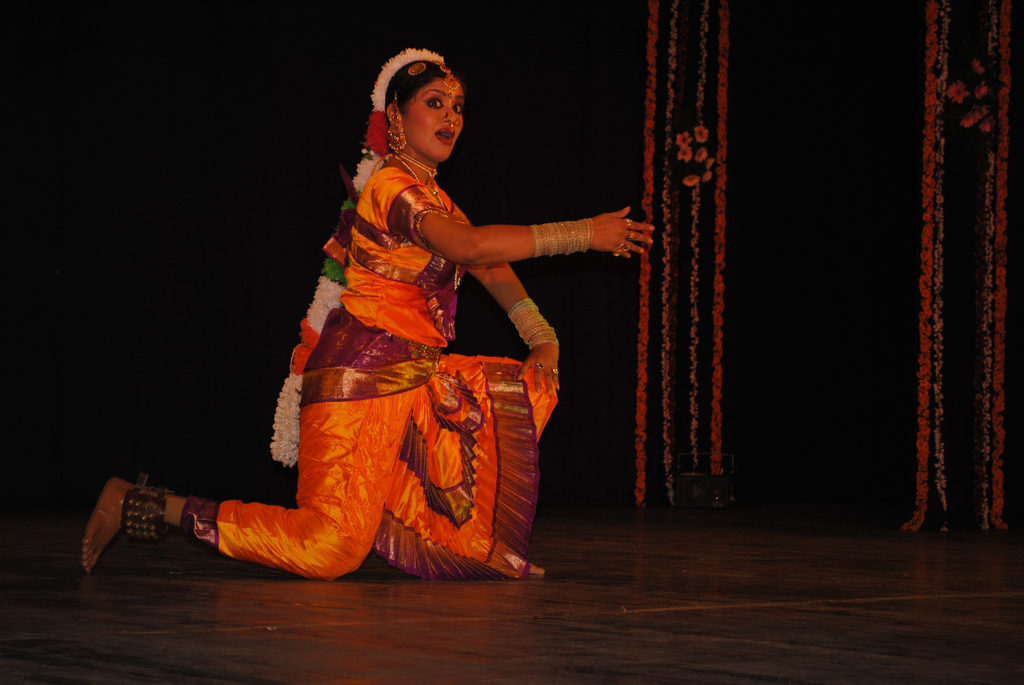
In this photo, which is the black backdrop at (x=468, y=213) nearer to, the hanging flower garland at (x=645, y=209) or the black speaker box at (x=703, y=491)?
the hanging flower garland at (x=645, y=209)

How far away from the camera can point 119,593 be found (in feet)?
8.79

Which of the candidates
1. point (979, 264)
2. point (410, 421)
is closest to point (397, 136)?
point (410, 421)

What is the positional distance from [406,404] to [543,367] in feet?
1.18

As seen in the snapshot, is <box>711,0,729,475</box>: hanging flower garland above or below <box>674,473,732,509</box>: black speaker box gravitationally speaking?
above

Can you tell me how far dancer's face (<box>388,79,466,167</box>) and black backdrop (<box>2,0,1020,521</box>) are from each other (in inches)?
97.2

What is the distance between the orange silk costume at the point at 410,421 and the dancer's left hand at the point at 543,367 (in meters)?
0.02

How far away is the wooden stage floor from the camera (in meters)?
1.91

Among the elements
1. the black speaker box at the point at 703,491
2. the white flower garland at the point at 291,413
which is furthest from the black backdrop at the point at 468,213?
the white flower garland at the point at 291,413

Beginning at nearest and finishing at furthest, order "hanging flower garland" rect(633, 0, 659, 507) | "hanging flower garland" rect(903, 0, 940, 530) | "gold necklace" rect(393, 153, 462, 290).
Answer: "gold necklace" rect(393, 153, 462, 290) → "hanging flower garland" rect(903, 0, 940, 530) → "hanging flower garland" rect(633, 0, 659, 507)

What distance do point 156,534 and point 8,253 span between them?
256 cm

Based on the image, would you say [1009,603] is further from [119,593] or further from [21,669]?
[21,669]

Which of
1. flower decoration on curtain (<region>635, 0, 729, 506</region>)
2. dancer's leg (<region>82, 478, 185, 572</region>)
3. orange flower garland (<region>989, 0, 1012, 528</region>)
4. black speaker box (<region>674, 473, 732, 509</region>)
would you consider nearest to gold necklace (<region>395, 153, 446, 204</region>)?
dancer's leg (<region>82, 478, 185, 572</region>)

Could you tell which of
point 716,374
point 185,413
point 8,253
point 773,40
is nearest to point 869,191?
point 773,40

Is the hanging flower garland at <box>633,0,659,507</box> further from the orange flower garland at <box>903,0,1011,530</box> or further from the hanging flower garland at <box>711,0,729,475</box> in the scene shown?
the orange flower garland at <box>903,0,1011,530</box>
